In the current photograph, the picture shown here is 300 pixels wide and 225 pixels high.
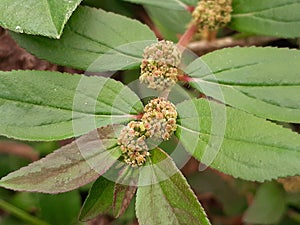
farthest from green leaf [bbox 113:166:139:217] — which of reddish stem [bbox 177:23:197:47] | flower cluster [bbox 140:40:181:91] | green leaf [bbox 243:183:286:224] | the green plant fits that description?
green leaf [bbox 243:183:286:224]

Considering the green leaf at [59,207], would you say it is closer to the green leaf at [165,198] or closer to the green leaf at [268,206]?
the green leaf at [268,206]

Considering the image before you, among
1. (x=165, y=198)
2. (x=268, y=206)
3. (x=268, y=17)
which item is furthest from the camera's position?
(x=268, y=206)

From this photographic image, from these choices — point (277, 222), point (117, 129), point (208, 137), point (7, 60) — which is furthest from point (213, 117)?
point (277, 222)

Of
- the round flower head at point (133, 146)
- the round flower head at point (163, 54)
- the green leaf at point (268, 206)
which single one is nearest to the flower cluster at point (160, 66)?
the round flower head at point (163, 54)

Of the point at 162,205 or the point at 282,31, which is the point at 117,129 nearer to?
the point at 162,205

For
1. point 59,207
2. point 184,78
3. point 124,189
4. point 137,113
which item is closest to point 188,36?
point 184,78

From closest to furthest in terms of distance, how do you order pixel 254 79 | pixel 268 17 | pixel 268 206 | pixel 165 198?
1. pixel 165 198
2. pixel 254 79
3. pixel 268 17
4. pixel 268 206

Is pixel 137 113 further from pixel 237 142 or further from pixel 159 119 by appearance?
pixel 237 142
